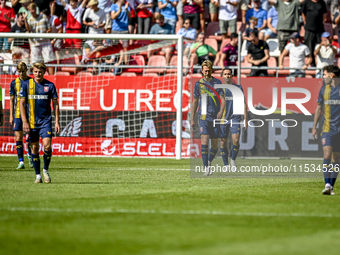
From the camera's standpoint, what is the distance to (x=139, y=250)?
449 centimetres

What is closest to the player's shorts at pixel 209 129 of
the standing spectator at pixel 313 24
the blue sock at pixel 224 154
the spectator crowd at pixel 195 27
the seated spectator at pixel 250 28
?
the blue sock at pixel 224 154

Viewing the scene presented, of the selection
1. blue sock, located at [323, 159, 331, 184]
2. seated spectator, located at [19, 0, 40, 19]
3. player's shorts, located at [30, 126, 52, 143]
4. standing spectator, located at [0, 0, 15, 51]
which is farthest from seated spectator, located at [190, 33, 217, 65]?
blue sock, located at [323, 159, 331, 184]

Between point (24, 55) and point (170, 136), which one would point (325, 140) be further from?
point (24, 55)

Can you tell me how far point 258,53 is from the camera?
18031 mm

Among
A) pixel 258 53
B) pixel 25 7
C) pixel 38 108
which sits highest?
pixel 25 7

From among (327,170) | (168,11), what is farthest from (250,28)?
(327,170)

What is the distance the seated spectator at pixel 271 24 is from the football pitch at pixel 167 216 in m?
9.90

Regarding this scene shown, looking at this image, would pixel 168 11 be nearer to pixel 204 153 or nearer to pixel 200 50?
→ pixel 200 50

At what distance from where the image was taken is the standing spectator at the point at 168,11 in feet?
65.0

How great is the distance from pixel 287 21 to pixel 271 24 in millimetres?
797

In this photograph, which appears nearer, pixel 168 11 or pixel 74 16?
pixel 74 16

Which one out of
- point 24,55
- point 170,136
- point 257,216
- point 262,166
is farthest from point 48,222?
point 24,55

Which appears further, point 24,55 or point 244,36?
point 244,36

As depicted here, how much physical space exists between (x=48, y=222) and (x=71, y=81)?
38.8 feet
